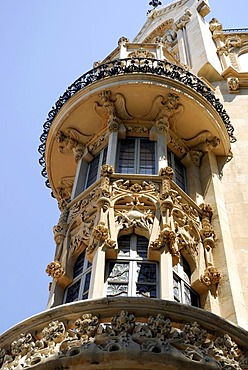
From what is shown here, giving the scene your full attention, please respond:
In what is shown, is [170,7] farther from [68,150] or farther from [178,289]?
[178,289]

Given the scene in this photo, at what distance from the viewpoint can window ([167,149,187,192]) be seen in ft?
53.1

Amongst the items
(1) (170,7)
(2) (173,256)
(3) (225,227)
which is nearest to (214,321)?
(2) (173,256)

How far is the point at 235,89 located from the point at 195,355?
1528 cm

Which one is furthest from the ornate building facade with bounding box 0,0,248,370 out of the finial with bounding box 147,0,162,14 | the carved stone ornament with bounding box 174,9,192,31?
the finial with bounding box 147,0,162,14

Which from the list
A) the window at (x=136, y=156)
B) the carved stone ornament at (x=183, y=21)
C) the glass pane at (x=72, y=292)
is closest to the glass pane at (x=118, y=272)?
the glass pane at (x=72, y=292)

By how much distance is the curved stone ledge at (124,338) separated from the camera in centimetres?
864

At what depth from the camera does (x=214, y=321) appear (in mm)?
9797

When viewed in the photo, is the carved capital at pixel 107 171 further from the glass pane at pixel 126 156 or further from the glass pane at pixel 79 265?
the glass pane at pixel 79 265

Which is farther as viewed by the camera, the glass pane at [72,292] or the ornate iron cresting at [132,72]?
the ornate iron cresting at [132,72]

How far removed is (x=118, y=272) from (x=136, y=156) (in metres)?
4.62

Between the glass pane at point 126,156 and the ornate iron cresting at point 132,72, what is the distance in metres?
2.13

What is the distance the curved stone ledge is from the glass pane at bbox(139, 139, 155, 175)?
6.12 meters

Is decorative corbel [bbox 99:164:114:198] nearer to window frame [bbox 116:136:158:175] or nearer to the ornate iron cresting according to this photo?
window frame [bbox 116:136:158:175]

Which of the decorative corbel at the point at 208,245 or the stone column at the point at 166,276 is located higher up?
the decorative corbel at the point at 208,245
